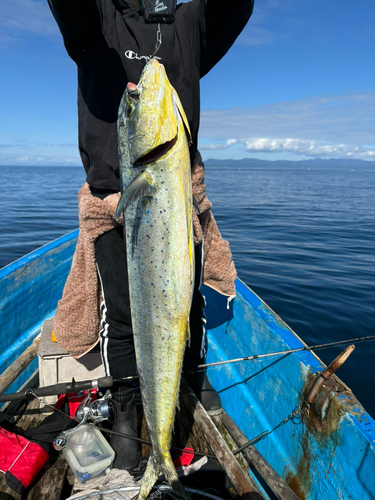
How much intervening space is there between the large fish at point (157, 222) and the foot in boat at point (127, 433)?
96cm

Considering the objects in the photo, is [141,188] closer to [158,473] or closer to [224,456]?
[158,473]

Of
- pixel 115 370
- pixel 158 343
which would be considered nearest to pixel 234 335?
pixel 115 370

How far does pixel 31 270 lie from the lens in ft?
15.3

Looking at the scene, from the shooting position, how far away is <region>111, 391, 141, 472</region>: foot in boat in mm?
2628

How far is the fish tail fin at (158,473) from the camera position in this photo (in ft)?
6.46

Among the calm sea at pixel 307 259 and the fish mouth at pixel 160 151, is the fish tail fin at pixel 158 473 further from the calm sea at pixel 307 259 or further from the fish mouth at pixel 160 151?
the calm sea at pixel 307 259

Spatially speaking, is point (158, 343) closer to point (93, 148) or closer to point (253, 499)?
Answer: point (253, 499)

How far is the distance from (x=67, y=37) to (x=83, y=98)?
37 cm

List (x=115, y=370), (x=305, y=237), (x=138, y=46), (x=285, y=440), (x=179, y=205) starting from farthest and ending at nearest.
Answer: (x=305, y=237) → (x=285, y=440) → (x=115, y=370) → (x=138, y=46) → (x=179, y=205)

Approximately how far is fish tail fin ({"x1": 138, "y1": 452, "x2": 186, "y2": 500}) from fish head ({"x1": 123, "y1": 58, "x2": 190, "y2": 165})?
1.69 metres

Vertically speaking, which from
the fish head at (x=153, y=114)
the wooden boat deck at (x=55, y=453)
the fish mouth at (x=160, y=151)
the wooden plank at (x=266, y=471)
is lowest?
the wooden boat deck at (x=55, y=453)

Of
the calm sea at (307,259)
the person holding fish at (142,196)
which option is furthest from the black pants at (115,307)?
the calm sea at (307,259)

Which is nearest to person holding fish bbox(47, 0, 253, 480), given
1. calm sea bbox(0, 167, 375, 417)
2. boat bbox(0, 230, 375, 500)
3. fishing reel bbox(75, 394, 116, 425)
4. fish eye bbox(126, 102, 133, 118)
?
fish eye bbox(126, 102, 133, 118)

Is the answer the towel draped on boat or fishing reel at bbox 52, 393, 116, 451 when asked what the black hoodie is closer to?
the towel draped on boat
